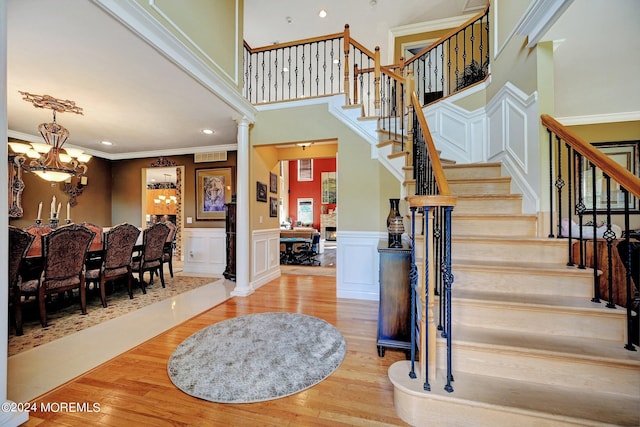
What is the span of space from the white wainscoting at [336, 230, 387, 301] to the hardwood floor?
1217mm

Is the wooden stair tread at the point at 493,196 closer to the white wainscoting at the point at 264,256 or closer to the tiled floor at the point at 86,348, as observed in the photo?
the white wainscoting at the point at 264,256

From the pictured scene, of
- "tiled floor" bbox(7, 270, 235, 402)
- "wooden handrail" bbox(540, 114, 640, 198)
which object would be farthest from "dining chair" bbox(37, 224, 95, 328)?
"wooden handrail" bbox(540, 114, 640, 198)

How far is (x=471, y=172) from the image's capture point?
3.05m

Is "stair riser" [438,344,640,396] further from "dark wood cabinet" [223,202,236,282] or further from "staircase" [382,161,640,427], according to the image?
"dark wood cabinet" [223,202,236,282]

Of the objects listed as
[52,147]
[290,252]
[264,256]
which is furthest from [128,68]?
[290,252]

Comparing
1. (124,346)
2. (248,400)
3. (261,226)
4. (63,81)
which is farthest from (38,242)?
(248,400)

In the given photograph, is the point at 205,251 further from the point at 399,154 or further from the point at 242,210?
the point at 399,154

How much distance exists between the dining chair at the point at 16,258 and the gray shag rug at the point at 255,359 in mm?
1718

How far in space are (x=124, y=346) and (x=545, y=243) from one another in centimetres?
374

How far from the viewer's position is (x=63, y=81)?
2.78m

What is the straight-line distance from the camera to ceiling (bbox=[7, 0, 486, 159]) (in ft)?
6.60

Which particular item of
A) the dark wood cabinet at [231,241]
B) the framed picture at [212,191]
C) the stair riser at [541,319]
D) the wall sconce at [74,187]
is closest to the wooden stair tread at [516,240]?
the stair riser at [541,319]

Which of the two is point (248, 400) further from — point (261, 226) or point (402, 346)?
point (261, 226)

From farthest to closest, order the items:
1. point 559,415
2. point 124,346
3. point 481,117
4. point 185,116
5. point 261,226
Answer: point 261,226, point 185,116, point 481,117, point 124,346, point 559,415
